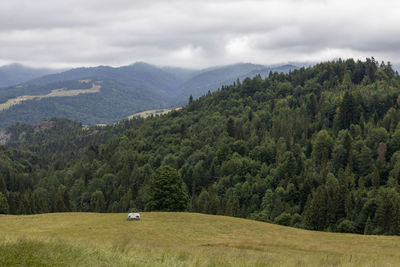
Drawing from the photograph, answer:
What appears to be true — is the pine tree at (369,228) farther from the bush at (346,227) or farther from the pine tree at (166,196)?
the pine tree at (166,196)

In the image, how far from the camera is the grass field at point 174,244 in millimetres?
Result: 15148

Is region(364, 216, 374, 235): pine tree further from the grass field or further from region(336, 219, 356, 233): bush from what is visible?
the grass field

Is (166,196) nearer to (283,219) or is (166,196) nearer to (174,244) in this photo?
(174,244)

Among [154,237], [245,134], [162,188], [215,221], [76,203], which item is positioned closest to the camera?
[154,237]

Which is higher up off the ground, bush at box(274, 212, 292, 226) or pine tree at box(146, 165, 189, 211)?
pine tree at box(146, 165, 189, 211)

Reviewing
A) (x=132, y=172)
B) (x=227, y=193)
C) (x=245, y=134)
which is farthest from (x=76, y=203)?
(x=245, y=134)

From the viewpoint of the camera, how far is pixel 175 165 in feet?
579

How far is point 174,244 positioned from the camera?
31.0 meters

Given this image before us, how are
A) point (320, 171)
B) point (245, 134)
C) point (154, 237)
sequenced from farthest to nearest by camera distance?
1. point (245, 134)
2. point (320, 171)
3. point (154, 237)

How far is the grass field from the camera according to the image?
1515 centimetres

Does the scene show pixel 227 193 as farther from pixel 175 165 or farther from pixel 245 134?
pixel 245 134

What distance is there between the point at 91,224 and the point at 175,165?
132520mm

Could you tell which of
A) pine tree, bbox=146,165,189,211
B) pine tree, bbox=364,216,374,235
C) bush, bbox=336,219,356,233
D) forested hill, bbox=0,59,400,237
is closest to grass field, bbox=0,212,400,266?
pine tree, bbox=146,165,189,211

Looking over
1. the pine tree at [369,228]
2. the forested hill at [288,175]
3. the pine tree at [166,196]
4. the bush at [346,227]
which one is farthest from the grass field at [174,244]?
the bush at [346,227]
